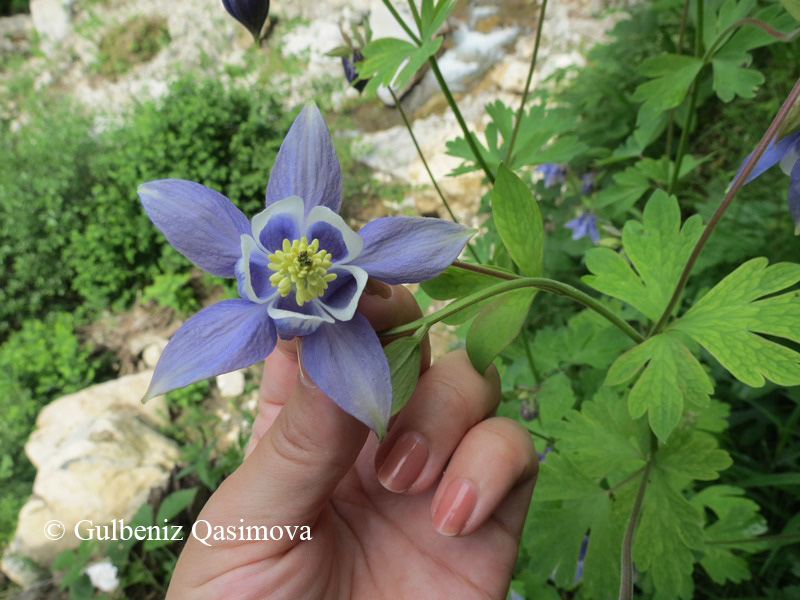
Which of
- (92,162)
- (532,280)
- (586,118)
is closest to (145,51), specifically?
(92,162)

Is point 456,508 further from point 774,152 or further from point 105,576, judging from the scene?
point 105,576

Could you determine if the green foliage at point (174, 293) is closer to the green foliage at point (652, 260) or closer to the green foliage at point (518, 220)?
the green foliage at point (652, 260)

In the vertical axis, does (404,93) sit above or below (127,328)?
above

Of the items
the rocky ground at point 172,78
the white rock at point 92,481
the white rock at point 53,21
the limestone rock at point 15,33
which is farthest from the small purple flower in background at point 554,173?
the limestone rock at point 15,33

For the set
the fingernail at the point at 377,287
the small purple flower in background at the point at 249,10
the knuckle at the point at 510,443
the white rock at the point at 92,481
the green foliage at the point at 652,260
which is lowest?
the white rock at the point at 92,481

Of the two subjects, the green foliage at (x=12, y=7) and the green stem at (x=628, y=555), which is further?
the green foliage at (x=12, y=7)

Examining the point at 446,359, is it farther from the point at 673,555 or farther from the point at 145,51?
the point at 145,51
